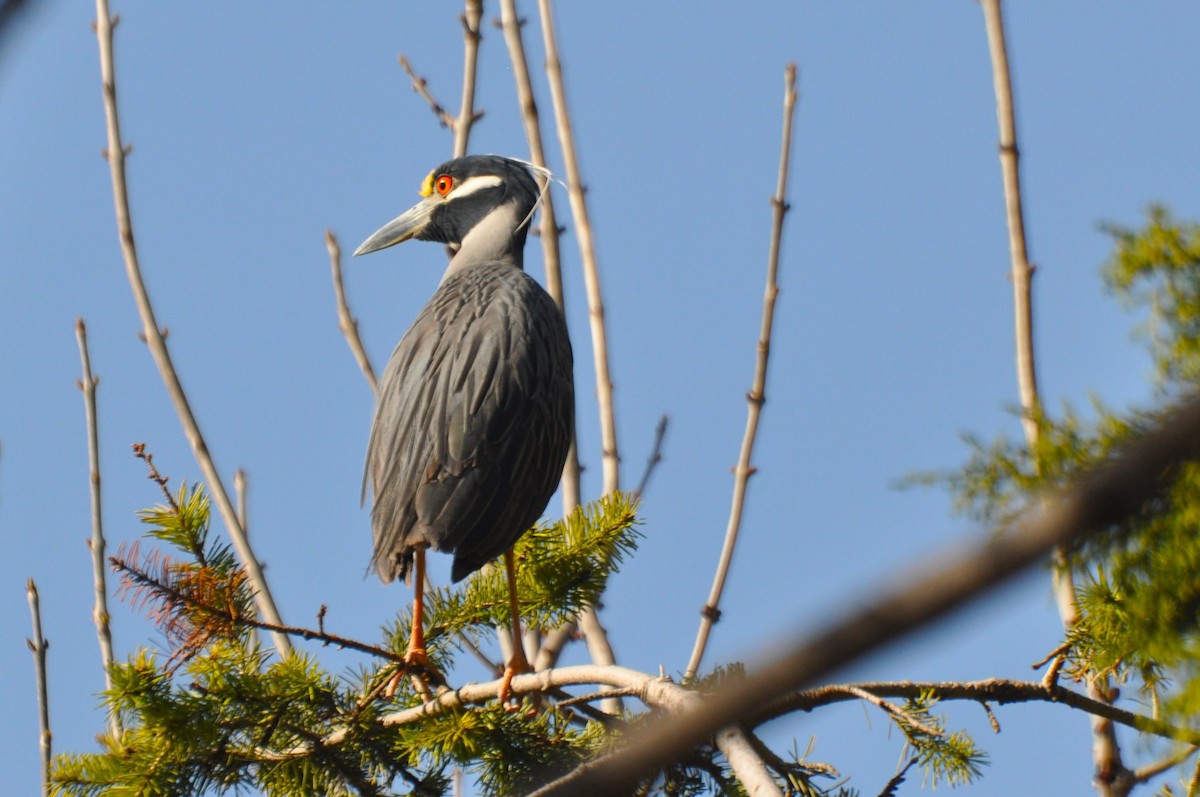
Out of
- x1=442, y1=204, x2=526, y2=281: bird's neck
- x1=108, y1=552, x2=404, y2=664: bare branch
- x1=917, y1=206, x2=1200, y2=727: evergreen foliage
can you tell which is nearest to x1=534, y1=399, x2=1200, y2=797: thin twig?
x1=917, y1=206, x2=1200, y2=727: evergreen foliage

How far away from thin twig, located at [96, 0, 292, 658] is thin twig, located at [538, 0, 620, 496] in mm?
1013

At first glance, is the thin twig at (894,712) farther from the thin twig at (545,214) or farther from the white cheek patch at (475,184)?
the white cheek patch at (475,184)

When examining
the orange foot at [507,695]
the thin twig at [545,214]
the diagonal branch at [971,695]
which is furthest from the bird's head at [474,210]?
the diagonal branch at [971,695]

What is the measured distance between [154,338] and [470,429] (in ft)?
3.46

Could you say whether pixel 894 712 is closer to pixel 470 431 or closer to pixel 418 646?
pixel 418 646

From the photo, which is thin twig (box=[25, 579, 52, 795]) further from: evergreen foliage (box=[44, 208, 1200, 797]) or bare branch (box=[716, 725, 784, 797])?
bare branch (box=[716, 725, 784, 797])

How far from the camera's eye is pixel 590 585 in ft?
9.57

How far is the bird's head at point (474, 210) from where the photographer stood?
175 inches

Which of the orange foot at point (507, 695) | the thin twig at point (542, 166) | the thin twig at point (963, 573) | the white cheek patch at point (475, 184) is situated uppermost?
the white cheek patch at point (475, 184)

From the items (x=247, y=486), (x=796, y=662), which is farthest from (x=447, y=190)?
(x=796, y=662)

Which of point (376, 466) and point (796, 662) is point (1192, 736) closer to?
point (796, 662)

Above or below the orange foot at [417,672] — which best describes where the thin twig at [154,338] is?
above

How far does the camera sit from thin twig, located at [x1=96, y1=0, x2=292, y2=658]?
11.4 feet

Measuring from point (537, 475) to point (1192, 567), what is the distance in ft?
6.10
